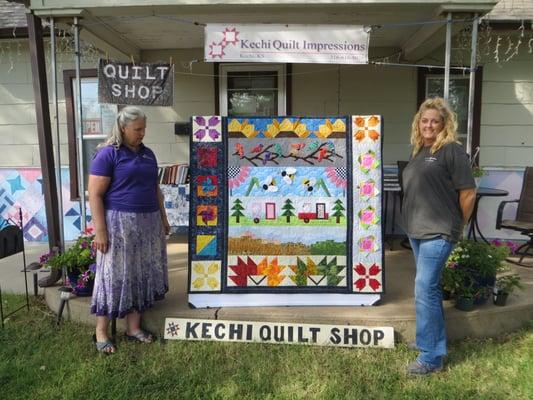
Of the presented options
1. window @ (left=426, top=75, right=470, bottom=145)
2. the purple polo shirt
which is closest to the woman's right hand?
the purple polo shirt

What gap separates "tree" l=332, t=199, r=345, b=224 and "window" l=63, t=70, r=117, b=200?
401 centimetres

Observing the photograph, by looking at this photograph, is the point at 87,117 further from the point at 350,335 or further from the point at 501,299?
the point at 501,299

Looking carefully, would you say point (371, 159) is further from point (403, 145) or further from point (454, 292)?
point (403, 145)

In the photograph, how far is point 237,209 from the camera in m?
3.64

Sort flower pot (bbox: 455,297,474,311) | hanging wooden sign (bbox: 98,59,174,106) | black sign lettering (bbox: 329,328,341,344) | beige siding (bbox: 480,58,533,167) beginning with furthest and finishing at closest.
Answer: beige siding (bbox: 480,58,533,167) < hanging wooden sign (bbox: 98,59,174,106) < flower pot (bbox: 455,297,474,311) < black sign lettering (bbox: 329,328,341,344)

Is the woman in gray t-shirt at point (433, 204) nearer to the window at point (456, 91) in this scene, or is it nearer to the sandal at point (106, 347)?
the sandal at point (106, 347)

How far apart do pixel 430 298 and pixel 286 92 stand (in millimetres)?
3969

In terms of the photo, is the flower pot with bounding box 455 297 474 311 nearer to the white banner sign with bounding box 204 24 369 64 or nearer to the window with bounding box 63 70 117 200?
the white banner sign with bounding box 204 24 369 64

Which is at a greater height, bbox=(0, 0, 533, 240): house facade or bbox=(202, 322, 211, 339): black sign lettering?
bbox=(0, 0, 533, 240): house facade

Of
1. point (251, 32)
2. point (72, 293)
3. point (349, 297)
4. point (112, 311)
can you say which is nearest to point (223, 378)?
point (112, 311)

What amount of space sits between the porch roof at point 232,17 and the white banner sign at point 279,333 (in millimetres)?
2490

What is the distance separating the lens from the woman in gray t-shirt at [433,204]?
2.74m

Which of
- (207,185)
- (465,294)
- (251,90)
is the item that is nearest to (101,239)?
(207,185)

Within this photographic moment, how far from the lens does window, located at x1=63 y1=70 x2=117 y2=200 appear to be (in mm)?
6352
